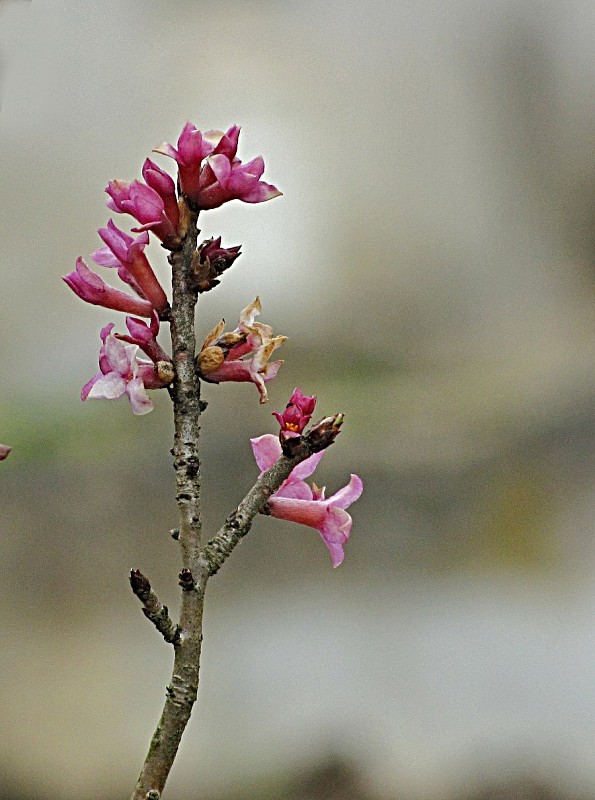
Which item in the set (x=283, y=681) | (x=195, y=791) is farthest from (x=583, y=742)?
(x=195, y=791)

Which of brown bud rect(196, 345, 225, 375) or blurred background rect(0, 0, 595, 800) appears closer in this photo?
brown bud rect(196, 345, 225, 375)

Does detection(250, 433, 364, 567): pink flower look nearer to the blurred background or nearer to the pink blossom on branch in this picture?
the pink blossom on branch

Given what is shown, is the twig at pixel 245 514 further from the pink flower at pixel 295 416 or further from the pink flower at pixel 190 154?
the pink flower at pixel 190 154

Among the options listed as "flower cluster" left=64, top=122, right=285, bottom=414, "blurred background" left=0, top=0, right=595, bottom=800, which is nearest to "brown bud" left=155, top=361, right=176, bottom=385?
"flower cluster" left=64, top=122, right=285, bottom=414

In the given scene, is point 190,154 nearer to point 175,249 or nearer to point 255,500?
point 175,249

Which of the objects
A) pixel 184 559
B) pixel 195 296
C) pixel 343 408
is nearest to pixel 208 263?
pixel 195 296

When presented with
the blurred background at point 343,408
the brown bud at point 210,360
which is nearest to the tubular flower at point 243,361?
the brown bud at point 210,360
